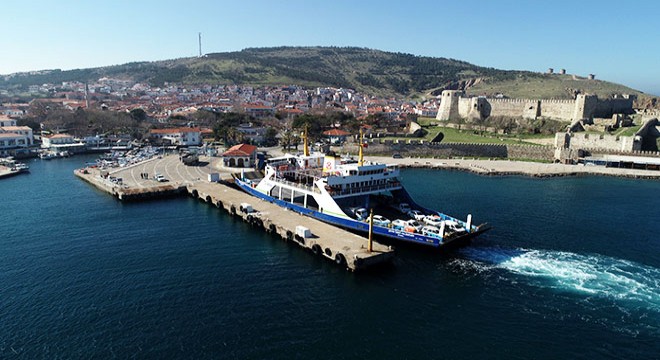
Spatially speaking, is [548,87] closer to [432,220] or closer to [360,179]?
[360,179]

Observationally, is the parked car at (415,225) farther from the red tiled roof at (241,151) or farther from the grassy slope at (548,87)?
the grassy slope at (548,87)

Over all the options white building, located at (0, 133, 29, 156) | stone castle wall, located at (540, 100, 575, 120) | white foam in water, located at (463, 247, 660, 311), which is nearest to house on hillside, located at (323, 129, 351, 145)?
stone castle wall, located at (540, 100, 575, 120)

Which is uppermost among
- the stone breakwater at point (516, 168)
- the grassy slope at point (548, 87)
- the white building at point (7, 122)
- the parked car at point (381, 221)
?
the grassy slope at point (548, 87)

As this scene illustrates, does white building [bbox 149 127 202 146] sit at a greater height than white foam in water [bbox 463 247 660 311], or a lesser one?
greater

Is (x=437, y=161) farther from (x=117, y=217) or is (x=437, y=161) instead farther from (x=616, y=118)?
(x=117, y=217)

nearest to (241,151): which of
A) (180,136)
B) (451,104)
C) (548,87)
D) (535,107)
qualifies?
(180,136)

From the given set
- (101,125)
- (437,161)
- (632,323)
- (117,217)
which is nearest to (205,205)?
(117,217)

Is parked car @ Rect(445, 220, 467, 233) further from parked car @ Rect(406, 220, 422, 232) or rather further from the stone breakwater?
the stone breakwater

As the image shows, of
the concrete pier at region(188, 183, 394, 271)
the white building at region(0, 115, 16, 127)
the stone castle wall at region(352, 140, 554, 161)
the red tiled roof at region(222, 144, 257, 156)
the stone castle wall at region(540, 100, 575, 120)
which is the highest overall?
the stone castle wall at region(540, 100, 575, 120)

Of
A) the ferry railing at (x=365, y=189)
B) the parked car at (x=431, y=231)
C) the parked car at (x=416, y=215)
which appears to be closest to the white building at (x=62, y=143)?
the ferry railing at (x=365, y=189)
